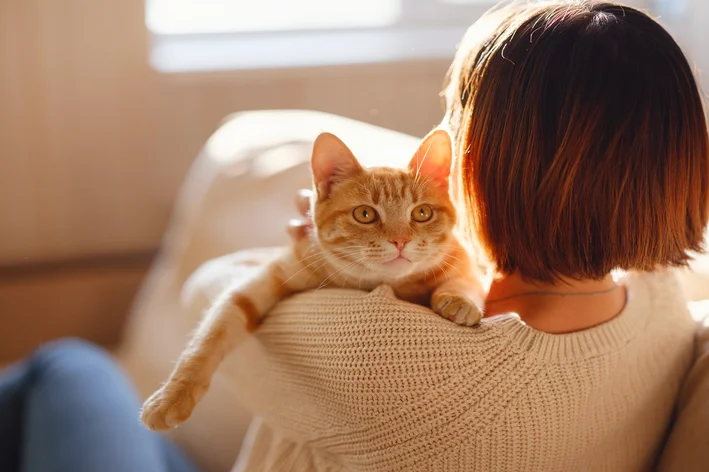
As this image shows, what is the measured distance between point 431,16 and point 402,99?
39 centimetres

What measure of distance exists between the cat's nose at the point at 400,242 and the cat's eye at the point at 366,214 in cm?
5

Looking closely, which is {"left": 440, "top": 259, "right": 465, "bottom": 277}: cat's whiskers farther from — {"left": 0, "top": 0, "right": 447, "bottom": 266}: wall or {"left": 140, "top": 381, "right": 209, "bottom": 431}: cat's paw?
{"left": 0, "top": 0, "right": 447, "bottom": 266}: wall

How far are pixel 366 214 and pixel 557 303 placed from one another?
0.27 meters

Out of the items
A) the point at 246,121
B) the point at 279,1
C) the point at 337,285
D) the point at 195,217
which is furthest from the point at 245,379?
the point at 279,1

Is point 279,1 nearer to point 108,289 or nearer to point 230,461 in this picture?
point 108,289

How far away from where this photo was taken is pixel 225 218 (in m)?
1.77

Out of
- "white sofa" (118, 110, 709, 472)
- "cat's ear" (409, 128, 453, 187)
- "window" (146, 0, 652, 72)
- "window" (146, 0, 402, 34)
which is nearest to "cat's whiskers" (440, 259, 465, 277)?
"cat's ear" (409, 128, 453, 187)

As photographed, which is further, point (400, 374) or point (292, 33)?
point (292, 33)

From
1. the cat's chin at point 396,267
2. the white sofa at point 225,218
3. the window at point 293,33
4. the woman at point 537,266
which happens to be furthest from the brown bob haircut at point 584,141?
the window at point 293,33

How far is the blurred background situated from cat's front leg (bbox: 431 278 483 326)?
4.52 feet

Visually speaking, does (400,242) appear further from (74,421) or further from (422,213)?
(74,421)

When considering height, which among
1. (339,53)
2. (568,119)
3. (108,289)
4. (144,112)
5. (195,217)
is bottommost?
(108,289)

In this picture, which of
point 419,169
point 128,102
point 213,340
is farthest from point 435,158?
point 128,102

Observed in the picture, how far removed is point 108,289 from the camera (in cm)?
232
